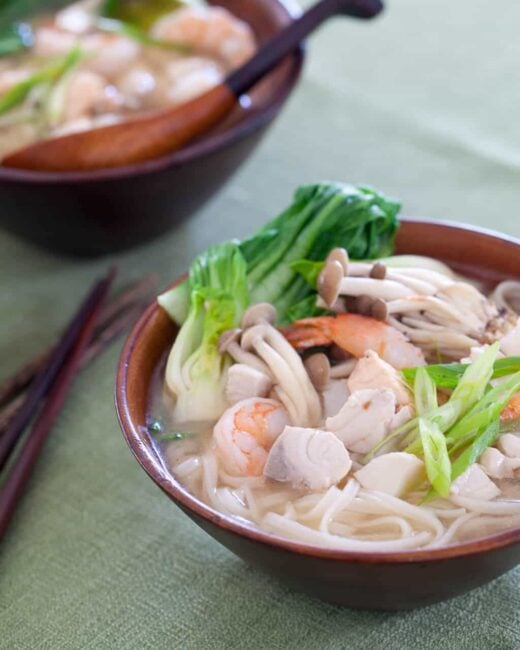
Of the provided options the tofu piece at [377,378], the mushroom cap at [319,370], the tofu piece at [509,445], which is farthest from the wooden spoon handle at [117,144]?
the tofu piece at [509,445]

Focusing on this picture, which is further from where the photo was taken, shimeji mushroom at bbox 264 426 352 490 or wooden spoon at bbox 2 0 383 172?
wooden spoon at bbox 2 0 383 172

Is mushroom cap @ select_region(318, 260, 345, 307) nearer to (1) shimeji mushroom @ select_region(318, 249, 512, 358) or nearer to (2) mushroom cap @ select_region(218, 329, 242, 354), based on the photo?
(1) shimeji mushroom @ select_region(318, 249, 512, 358)

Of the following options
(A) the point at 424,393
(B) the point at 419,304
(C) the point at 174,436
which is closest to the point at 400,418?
(A) the point at 424,393

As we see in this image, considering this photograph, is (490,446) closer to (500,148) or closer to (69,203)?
(69,203)

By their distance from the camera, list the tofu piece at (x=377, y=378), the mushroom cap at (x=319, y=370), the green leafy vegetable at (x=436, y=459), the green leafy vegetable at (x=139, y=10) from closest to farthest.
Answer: the green leafy vegetable at (x=436, y=459) → the tofu piece at (x=377, y=378) → the mushroom cap at (x=319, y=370) → the green leafy vegetable at (x=139, y=10)

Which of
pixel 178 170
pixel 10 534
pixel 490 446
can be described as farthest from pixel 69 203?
pixel 490 446

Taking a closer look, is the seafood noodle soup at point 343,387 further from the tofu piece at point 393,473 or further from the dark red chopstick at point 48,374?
Answer: the dark red chopstick at point 48,374

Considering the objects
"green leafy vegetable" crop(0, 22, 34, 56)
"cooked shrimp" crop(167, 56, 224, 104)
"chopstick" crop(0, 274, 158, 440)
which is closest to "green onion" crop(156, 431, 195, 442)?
"chopstick" crop(0, 274, 158, 440)
